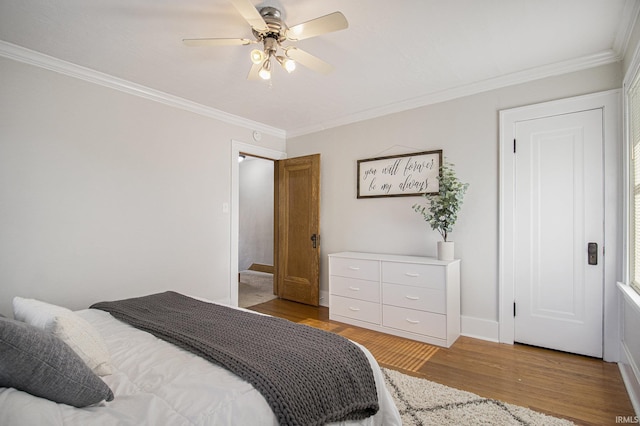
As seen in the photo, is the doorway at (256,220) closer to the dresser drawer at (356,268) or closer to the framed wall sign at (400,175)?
the dresser drawer at (356,268)

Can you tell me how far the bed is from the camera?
0.95 m

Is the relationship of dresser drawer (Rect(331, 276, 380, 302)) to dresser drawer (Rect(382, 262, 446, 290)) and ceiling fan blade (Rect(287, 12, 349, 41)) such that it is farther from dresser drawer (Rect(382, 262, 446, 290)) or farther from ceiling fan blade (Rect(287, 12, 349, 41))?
ceiling fan blade (Rect(287, 12, 349, 41))

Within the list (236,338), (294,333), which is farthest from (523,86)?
(236,338)

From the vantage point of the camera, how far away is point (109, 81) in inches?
117

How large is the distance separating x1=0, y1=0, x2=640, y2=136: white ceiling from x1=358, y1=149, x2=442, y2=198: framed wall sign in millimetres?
642

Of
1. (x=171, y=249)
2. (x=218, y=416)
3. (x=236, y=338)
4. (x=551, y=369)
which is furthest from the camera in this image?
(x=171, y=249)

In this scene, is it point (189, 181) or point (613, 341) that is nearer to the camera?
point (613, 341)

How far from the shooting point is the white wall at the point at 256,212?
6.81 m

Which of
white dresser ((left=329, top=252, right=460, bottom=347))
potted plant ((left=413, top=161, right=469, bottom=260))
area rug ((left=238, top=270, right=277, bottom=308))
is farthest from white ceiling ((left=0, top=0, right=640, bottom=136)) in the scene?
area rug ((left=238, top=270, right=277, bottom=308))

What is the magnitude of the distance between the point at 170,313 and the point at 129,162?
1.84m

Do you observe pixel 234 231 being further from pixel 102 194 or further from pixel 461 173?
pixel 461 173

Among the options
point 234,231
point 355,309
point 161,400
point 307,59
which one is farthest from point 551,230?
point 234,231

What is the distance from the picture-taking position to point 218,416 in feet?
3.44

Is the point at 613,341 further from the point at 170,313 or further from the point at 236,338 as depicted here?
the point at 170,313
